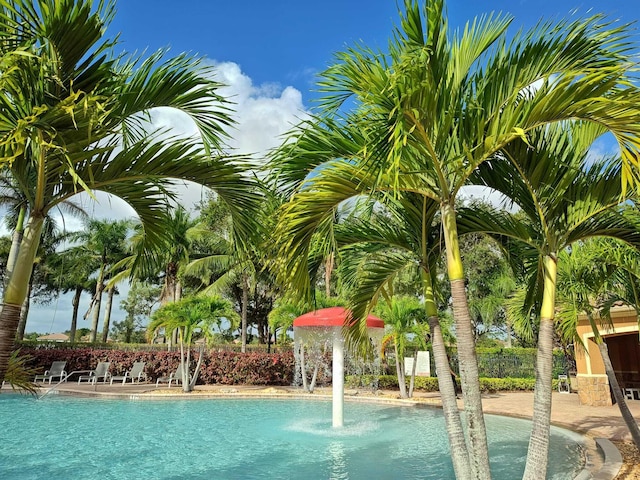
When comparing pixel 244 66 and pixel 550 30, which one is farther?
pixel 244 66

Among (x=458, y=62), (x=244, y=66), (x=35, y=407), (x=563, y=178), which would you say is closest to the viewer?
(x=458, y=62)

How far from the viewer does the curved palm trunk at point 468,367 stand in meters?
3.59

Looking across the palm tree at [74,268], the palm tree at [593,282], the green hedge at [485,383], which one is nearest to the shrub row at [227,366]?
the green hedge at [485,383]

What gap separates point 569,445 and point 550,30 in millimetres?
7569

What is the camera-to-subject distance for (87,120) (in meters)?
2.97

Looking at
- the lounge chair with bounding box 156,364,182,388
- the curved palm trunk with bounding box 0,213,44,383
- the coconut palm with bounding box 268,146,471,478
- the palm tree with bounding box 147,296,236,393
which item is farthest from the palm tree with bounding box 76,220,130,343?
the curved palm trunk with bounding box 0,213,44,383

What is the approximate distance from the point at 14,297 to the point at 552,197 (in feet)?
15.0

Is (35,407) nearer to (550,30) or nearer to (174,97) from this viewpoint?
(174,97)

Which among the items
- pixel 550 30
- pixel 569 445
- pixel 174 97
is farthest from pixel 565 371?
pixel 174 97

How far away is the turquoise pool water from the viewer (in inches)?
246

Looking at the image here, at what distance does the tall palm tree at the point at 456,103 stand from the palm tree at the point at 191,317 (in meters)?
12.3

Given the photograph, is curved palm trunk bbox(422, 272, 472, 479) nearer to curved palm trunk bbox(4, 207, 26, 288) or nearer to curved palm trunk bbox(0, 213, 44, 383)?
curved palm trunk bbox(0, 213, 44, 383)

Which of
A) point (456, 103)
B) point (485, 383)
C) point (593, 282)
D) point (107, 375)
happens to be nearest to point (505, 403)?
point (485, 383)

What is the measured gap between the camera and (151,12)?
18.5 ft
